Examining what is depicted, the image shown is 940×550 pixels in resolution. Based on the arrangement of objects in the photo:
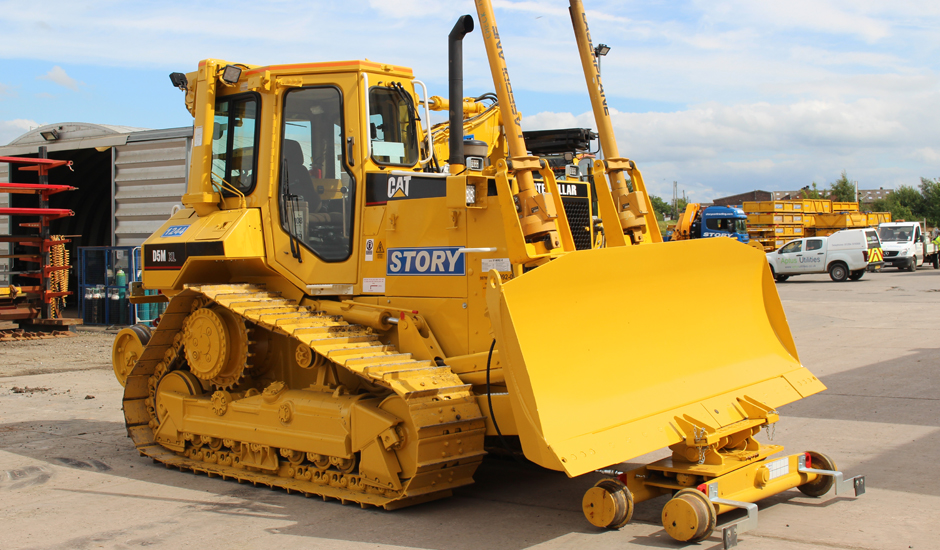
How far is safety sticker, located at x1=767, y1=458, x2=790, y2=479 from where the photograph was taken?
5.54 m

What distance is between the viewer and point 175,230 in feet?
25.0

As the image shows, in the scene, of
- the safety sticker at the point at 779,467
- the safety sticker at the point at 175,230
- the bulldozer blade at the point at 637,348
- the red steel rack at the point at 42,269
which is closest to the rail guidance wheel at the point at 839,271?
the red steel rack at the point at 42,269

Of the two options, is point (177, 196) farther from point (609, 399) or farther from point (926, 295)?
point (926, 295)

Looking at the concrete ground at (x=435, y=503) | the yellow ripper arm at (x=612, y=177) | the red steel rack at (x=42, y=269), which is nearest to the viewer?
the concrete ground at (x=435, y=503)

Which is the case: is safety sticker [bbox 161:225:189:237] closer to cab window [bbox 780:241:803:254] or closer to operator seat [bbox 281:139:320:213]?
operator seat [bbox 281:139:320:213]

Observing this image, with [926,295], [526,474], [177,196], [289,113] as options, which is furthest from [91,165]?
[926,295]

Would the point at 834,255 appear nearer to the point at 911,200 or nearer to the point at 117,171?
the point at 117,171

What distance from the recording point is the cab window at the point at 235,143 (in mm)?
7207

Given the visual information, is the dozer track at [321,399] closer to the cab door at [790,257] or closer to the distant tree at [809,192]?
the cab door at [790,257]

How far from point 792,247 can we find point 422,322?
27384 millimetres

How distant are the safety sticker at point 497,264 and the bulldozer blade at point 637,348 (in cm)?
68

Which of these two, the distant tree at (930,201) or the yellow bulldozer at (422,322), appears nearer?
the yellow bulldozer at (422,322)

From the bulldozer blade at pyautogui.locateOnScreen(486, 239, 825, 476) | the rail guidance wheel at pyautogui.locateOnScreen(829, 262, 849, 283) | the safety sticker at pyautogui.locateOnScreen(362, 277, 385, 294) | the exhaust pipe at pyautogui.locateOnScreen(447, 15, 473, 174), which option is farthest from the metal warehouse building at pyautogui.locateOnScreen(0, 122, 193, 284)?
the rail guidance wheel at pyautogui.locateOnScreen(829, 262, 849, 283)

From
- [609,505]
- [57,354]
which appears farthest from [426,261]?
[57,354]
